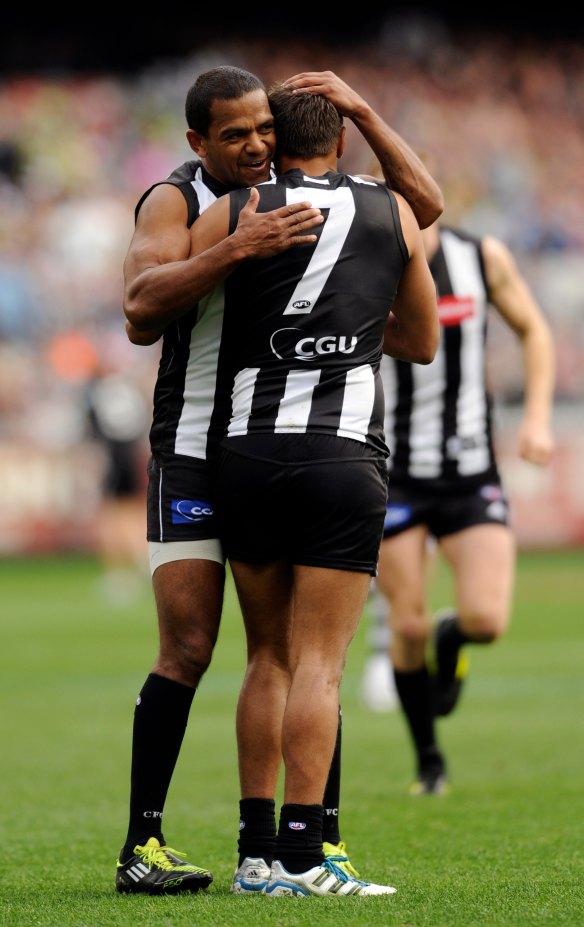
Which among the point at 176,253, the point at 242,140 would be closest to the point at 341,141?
the point at 242,140

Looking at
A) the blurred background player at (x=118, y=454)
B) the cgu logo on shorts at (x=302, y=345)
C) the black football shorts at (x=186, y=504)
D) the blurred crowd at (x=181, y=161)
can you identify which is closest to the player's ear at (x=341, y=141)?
the cgu logo on shorts at (x=302, y=345)

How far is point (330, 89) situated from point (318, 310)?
59 centimetres

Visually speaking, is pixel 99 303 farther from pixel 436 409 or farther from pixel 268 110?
pixel 268 110

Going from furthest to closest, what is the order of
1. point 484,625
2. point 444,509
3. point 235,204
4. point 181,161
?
1. point 181,161
2. point 444,509
3. point 484,625
4. point 235,204

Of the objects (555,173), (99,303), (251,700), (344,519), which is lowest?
(251,700)

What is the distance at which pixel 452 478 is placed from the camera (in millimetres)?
6480

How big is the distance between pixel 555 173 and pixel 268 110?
22922mm

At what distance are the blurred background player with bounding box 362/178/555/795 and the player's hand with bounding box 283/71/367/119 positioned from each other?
2463 mm

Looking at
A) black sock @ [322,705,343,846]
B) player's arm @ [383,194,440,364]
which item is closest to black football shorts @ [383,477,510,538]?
player's arm @ [383,194,440,364]

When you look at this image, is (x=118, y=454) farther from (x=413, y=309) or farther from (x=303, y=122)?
(x=303, y=122)

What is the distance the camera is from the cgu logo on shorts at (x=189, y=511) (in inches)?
159

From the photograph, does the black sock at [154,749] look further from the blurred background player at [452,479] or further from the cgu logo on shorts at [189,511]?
the blurred background player at [452,479]

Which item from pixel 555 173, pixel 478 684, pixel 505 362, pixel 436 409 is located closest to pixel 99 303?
pixel 505 362

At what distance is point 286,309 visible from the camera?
3865 mm
